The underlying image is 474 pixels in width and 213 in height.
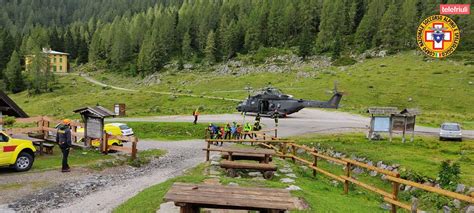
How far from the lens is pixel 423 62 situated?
90875 mm

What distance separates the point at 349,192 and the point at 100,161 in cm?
1291

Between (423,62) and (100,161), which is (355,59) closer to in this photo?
(423,62)

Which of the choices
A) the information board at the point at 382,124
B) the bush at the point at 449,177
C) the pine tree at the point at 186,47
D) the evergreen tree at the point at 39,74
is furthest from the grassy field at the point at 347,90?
the bush at the point at 449,177

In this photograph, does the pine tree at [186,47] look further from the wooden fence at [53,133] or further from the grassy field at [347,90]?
the wooden fence at [53,133]

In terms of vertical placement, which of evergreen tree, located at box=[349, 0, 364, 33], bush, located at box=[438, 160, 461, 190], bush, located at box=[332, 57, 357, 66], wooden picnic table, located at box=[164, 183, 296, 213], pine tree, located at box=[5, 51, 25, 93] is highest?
evergreen tree, located at box=[349, 0, 364, 33]

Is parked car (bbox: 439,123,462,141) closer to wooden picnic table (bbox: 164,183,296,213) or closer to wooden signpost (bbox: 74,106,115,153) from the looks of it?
wooden signpost (bbox: 74,106,115,153)

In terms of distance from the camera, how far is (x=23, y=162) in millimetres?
18109

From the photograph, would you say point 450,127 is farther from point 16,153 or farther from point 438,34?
point 438,34

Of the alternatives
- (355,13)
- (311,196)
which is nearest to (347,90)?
(311,196)

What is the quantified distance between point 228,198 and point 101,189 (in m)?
9.02

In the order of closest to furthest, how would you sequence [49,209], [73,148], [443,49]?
[49,209] → [73,148] → [443,49]

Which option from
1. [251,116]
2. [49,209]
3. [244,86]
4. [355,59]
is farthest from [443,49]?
[49,209]

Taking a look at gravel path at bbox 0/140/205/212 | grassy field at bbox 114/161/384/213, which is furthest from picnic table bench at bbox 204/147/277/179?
gravel path at bbox 0/140/205/212

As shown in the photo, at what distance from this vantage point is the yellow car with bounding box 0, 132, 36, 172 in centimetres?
1728
